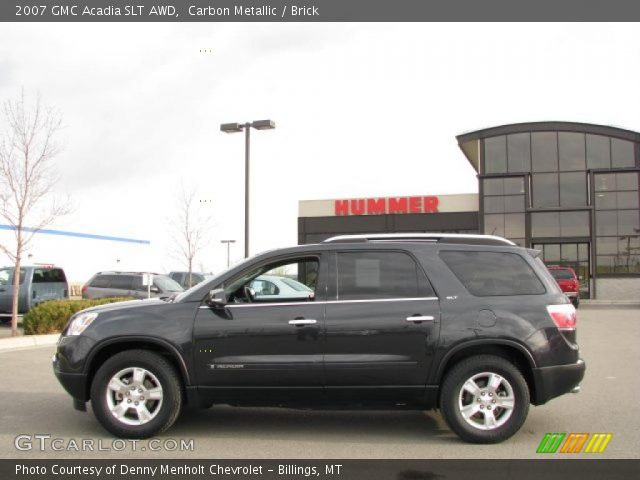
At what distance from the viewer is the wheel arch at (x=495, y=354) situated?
18.2 feet

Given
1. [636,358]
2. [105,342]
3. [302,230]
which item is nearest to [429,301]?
[105,342]

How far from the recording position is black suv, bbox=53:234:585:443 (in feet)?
18.1

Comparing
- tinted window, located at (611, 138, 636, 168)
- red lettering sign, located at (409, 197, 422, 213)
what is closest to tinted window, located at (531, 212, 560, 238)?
tinted window, located at (611, 138, 636, 168)

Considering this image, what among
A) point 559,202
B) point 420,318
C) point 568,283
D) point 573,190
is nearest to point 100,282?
point 568,283

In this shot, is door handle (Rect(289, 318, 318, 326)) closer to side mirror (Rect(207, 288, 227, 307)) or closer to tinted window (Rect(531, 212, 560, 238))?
side mirror (Rect(207, 288, 227, 307))

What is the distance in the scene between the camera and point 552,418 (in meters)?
6.50

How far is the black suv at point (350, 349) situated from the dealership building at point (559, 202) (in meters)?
28.8

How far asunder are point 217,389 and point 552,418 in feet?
11.5

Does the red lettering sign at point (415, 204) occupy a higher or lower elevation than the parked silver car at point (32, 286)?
higher

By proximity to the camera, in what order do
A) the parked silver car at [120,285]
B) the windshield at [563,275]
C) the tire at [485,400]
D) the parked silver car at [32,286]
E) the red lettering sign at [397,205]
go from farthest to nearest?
the red lettering sign at [397,205] < the windshield at [563,275] < the parked silver car at [120,285] < the parked silver car at [32,286] < the tire at [485,400]

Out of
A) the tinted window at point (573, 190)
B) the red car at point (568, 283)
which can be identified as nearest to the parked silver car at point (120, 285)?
the red car at point (568, 283)

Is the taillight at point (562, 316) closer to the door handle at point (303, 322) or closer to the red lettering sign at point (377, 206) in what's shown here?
the door handle at point (303, 322)

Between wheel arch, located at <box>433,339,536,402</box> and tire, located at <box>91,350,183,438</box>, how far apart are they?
94.4 inches

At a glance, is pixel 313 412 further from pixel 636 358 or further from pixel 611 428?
pixel 636 358
